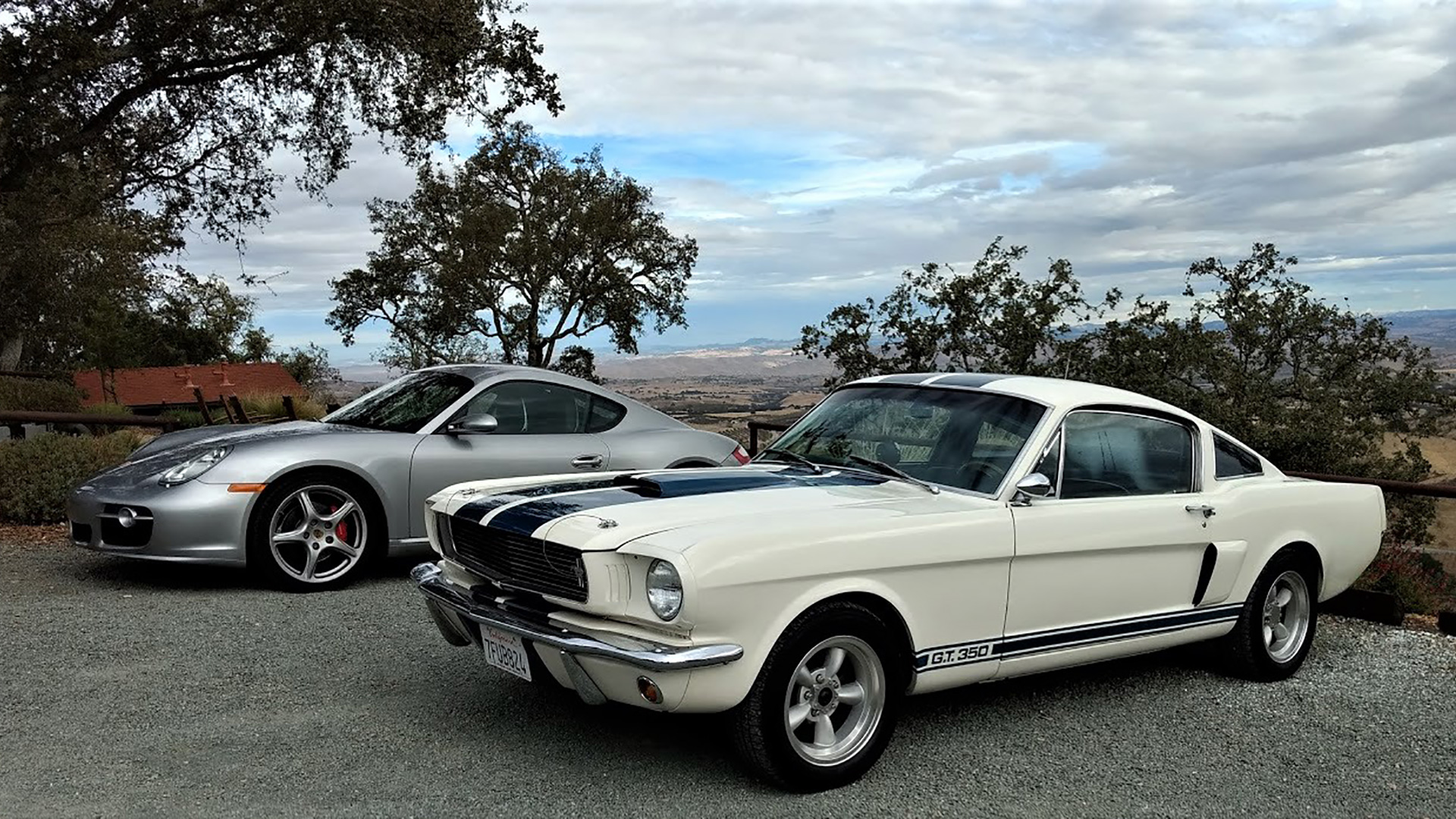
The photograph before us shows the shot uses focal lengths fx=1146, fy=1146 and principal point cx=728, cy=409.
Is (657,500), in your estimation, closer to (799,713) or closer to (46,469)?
(799,713)

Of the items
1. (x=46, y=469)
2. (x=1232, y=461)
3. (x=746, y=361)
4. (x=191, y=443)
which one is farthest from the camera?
(x=746, y=361)

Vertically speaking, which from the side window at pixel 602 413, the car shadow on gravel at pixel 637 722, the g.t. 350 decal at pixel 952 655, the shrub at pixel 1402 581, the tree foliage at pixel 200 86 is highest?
the tree foliage at pixel 200 86

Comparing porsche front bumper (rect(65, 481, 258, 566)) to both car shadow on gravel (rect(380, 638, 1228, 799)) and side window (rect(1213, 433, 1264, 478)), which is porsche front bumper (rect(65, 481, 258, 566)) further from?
side window (rect(1213, 433, 1264, 478))

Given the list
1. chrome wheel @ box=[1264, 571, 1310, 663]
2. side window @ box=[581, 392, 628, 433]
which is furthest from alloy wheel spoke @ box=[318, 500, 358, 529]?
chrome wheel @ box=[1264, 571, 1310, 663]

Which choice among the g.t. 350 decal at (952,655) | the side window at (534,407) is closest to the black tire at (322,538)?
the side window at (534,407)

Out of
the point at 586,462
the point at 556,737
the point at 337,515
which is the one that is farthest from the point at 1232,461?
the point at 337,515

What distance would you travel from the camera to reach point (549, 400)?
7930 millimetres

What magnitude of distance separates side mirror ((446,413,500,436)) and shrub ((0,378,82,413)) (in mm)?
16470

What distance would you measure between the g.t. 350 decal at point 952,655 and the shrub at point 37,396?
67.6 feet

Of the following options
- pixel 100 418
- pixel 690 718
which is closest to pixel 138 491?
pixel 100 418

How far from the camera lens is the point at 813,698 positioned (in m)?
4.02

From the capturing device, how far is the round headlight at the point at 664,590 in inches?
146

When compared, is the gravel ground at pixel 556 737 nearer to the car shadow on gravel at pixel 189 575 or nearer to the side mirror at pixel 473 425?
the car shadow on gravel at pixel 189 575

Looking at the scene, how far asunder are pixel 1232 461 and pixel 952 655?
2292 millimetres
